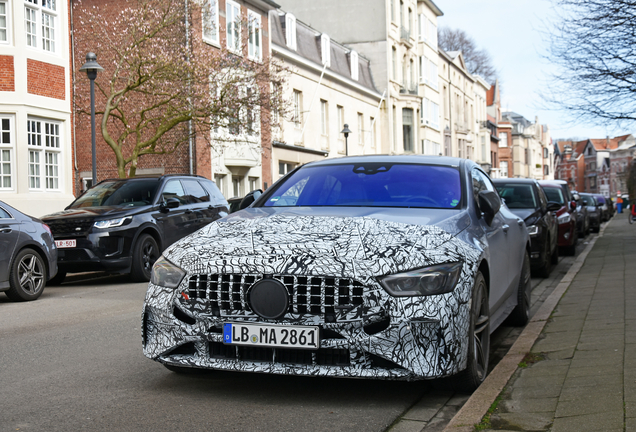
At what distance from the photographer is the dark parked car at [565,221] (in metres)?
16.9

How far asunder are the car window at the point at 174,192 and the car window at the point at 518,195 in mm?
5660

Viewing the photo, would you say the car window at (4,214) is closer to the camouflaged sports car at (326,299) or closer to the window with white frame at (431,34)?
the camouflaged sports car at (326,299)

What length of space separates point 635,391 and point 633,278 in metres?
6.81

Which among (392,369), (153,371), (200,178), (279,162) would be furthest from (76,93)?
(392,369)

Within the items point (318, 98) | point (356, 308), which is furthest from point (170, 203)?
point (318, 98)

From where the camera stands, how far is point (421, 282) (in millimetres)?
4281

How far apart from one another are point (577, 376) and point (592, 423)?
1.14 m

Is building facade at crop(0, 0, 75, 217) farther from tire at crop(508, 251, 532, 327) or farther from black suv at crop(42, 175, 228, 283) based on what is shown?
tire at crop(508, 251, 532, 327)

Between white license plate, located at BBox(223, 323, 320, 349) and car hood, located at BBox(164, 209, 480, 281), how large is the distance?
31cm

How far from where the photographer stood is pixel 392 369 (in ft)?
14.2

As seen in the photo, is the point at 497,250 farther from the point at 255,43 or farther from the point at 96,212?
the point at 255,43

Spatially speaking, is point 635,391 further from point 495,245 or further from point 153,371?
point 153,371

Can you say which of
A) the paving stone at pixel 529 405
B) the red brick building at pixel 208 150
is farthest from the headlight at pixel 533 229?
the red brick building at pixel 208 150

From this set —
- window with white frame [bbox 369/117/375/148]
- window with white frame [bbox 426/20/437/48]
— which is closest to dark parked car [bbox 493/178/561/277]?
window with white frame [bbox 369/117/375/148]
